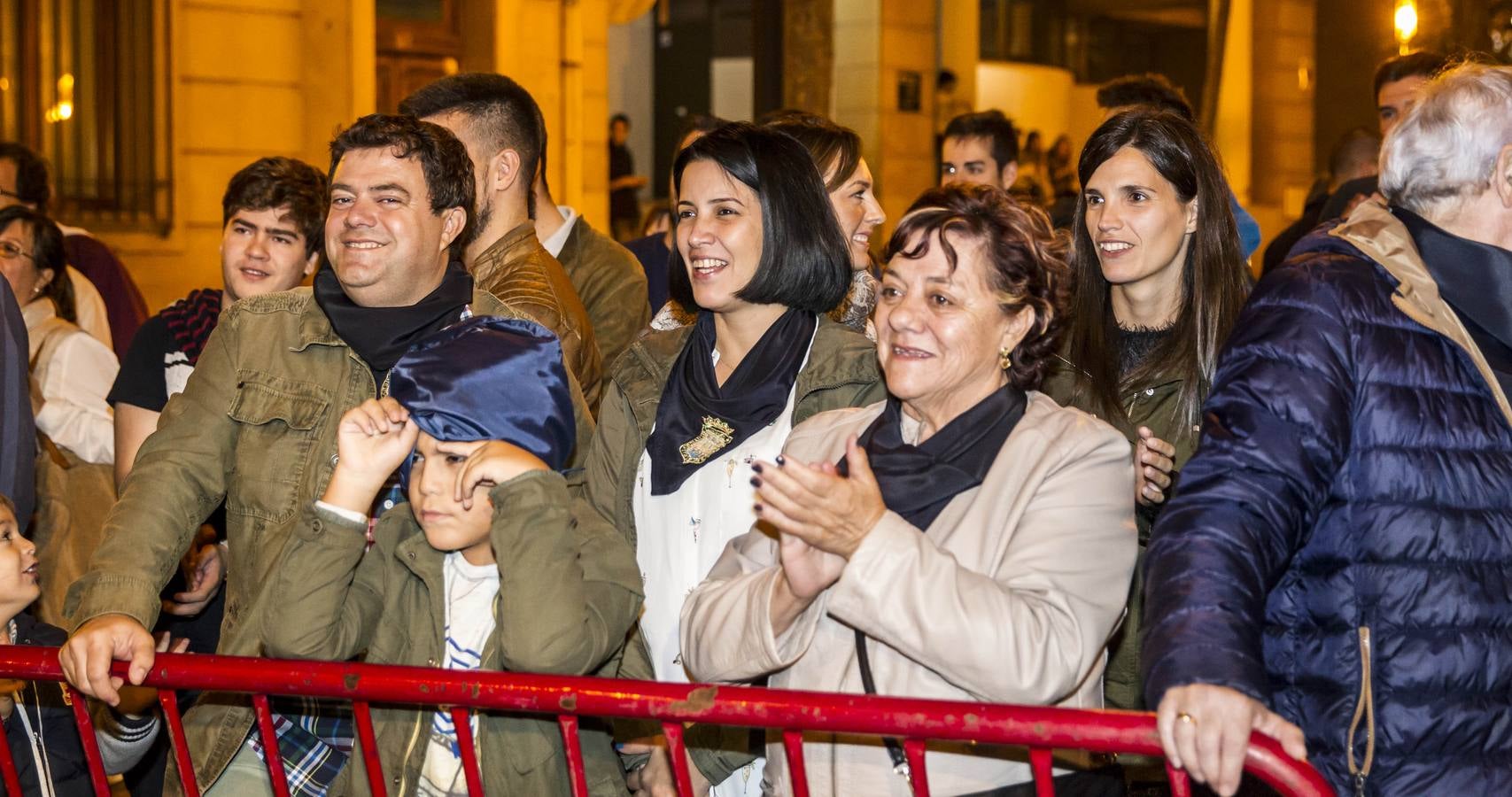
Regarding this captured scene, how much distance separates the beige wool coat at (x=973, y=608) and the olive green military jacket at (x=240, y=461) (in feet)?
3.01

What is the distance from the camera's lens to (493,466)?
9.78ft

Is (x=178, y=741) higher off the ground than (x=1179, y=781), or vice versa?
(x=1179, y=781)

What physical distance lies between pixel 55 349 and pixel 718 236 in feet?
10.4

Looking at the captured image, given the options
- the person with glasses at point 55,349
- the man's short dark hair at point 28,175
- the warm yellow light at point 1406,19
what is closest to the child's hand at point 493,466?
the person with glasses at point 55,349

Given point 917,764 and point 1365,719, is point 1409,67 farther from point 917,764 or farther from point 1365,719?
point 917,764

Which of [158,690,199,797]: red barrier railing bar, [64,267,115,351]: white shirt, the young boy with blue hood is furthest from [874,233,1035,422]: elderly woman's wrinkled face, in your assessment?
[64,267,115,351]: white shirt

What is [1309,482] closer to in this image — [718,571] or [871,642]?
[871,642]

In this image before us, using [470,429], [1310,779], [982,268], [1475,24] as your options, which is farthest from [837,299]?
[1475,24]

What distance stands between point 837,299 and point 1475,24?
13034mm

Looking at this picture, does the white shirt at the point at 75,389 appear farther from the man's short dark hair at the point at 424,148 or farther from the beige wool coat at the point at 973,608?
the beige wool coat at the point at 973,608

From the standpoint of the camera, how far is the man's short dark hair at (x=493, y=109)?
5.16m

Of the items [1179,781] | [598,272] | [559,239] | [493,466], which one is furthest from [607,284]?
[1179,781]

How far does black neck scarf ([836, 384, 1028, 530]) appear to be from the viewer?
2898mm

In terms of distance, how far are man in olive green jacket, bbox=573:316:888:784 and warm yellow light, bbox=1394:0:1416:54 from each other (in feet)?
39.1
